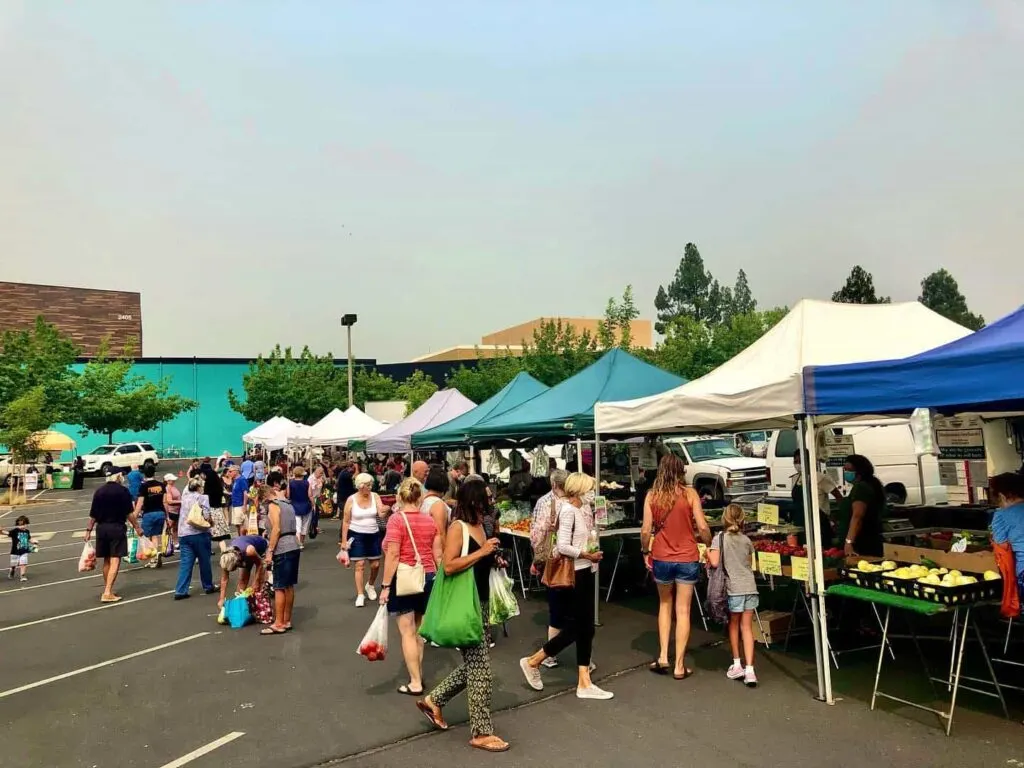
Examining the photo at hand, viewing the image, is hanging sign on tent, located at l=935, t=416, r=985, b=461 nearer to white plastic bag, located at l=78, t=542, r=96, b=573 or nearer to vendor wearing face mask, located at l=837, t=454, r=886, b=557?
vendor wearing face mask, located at l=837, t=454, r=886, b=557

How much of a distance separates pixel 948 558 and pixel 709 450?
45.1ft

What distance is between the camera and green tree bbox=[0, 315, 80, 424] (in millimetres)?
31719

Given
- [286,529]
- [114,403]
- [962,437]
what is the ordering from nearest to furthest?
[286,529], [962,437], [114,403]

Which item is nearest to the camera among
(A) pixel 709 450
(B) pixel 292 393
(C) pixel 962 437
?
(C) pixel 962 437

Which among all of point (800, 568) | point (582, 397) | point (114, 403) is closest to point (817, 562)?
point (800, 568)

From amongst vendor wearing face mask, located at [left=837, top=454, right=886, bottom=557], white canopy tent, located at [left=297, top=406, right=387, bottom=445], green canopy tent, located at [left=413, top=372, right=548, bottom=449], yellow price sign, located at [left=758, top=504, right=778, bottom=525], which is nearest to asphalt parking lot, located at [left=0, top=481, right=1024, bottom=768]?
vendor wearing face mask, located at [left=837, top=454, right=886, bottom=557]

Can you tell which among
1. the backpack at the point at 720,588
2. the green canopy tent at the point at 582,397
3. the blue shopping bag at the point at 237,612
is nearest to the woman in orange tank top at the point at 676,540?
the backpack at the point at 720,588

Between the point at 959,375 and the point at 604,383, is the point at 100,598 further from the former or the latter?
the point at 959,375

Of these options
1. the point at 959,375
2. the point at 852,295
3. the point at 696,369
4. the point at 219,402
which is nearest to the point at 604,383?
the point at 959,375

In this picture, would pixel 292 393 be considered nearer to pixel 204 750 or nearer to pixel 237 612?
pixel 237 612

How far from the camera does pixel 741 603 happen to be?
18.4 feet

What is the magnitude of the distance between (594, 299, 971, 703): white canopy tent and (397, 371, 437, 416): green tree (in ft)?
113

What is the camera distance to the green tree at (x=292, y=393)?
43969 mm

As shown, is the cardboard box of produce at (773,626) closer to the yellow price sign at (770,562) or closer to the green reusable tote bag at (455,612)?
the yellow price sign at (770,562)
